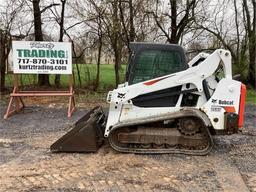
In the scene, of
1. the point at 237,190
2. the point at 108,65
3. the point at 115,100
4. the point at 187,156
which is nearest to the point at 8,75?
the point at 108,65

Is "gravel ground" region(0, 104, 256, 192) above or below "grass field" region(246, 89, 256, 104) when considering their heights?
below

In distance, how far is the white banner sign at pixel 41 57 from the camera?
9.35 m

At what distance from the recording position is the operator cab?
20.0 feet

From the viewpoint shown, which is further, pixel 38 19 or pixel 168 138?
pixel 38 19

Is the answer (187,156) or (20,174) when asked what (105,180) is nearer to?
(20,174)

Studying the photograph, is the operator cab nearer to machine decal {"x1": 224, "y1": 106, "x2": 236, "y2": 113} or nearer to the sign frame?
machine decal {"x1": 224, "y1": 106, "x2": 236, "y2": 113}

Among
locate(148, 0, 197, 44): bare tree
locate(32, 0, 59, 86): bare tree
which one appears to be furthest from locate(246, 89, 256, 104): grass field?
locate(32, 0, 59, 86): bare tree

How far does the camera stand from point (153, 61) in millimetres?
6164

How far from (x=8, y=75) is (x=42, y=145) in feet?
29.8

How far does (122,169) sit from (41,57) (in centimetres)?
524

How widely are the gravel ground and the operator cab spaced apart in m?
1.35

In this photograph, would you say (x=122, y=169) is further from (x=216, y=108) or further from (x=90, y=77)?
(x=90, y=77)

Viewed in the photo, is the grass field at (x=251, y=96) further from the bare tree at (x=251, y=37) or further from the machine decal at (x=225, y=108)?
the machine decal at (x=225, y=108)

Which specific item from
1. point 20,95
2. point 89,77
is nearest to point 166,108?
point 20,95
